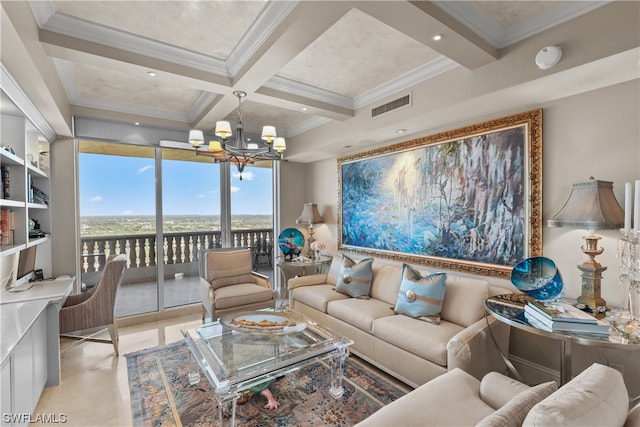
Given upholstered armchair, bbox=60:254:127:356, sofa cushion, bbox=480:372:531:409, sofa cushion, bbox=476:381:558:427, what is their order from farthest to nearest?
upholstered armchair, bbox=60:254:127:356
sofa cushion, bbox=480:372:531:409
sofa cushion, bbox=476:381:558:427

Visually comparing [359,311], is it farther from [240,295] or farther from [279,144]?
[279,144]

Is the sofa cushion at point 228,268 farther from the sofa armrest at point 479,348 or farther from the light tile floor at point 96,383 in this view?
the sofa armrest at point 479,348

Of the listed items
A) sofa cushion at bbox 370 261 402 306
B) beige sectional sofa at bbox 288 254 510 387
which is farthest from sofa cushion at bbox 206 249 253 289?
sofa cushion at bbox 370 261 402 306

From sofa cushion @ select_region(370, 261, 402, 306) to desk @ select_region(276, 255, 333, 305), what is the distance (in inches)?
47.7

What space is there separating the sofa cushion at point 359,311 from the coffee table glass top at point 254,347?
45cm

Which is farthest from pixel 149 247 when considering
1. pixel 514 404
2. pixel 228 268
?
pixel 514 404

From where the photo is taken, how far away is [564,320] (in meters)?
1.78

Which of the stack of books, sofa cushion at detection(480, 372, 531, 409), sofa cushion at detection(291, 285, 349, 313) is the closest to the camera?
sofa cushion at detection(480, 372, 531, 409)

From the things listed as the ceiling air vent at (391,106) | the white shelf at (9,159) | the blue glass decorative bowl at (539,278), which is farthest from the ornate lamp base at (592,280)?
the white shelf at (9,159)

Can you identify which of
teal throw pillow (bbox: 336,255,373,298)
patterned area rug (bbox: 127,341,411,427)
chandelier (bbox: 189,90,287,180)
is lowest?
patterned area rug (bbox: 127,341,411,427)

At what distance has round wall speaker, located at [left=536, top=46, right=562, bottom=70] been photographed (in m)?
1.92

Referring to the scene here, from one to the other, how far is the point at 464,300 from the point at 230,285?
2787 mm

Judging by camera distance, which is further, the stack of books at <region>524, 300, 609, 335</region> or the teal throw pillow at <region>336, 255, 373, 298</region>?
the teal throw pillow at <region>336, 255, 373, 298</region>

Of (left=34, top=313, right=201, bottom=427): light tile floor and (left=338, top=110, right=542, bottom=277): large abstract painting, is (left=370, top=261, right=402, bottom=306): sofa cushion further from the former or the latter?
(left=34, top=313, right=201, bottom=427): light tile floor
